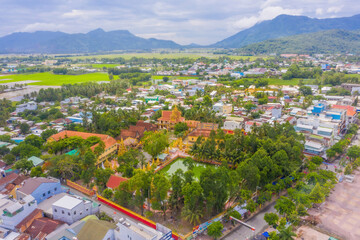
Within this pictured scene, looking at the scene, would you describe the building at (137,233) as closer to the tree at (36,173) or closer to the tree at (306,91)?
the tree at (36,173)

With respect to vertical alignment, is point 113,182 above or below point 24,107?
above

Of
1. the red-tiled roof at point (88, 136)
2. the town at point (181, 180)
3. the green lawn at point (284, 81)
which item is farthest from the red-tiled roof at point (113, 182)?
the green lawn at point (284, 81)

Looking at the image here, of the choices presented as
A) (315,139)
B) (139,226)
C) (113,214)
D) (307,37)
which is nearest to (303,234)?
(139,226)

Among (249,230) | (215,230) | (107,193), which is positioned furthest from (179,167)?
(215,230)

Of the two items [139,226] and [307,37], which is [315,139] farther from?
[307,37]

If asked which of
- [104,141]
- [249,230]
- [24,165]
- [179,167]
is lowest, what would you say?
[179,167]

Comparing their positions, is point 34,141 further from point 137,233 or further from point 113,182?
point 137,233

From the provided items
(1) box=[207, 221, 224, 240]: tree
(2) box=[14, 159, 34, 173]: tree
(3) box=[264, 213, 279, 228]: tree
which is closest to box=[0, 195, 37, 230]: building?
(2) box=[14, 159, 34, 173]: tree

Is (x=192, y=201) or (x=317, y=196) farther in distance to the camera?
(x=317, y=196)
